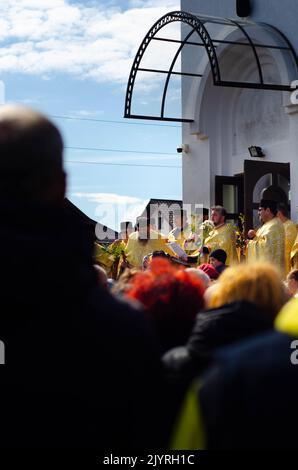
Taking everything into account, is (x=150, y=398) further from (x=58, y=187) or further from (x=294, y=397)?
(x=58, y=187)

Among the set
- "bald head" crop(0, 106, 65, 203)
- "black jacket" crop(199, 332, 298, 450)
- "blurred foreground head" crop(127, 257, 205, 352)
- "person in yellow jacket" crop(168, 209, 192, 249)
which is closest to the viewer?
"black jacket" crop(199, 332, 298, 450)

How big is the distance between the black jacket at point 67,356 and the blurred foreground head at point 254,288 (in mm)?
630

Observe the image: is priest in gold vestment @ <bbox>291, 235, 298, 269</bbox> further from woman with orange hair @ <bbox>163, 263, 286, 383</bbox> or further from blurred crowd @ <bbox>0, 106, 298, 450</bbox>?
blurred crowd @ <bbox>0, 106, 298, 450</bbox>

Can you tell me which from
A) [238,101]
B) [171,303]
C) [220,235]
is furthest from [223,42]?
[171,303]

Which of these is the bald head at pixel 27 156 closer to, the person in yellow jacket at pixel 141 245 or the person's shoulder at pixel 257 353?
the person's shoulder at pixel 257 353

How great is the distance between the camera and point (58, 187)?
226cm

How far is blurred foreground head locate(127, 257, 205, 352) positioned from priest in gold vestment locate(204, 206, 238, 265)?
Answer: 10280mm

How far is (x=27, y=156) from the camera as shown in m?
2.21

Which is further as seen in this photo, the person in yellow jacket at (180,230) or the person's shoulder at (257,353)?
the person in yellow jacket at (180,230)

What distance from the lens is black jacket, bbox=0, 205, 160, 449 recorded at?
2.15 metres

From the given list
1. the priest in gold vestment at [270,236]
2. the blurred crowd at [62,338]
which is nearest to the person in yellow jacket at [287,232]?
the priest in gold vestment at [270,236]

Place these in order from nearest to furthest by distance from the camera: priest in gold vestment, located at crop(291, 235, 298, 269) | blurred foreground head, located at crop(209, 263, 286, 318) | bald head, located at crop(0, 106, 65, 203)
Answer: bald head, located at crop(0, 106, 65, 203) → blurred foreground head, located at crop(209, 263, 286, 318) → priest in gold vestment, located at crop(291, 235, 298, 269)

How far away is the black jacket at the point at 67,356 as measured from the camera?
2.15 meters

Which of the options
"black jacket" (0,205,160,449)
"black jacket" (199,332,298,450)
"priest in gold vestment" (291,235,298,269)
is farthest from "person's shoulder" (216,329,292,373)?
"priest in gold vestment" (291,235,298,269)
